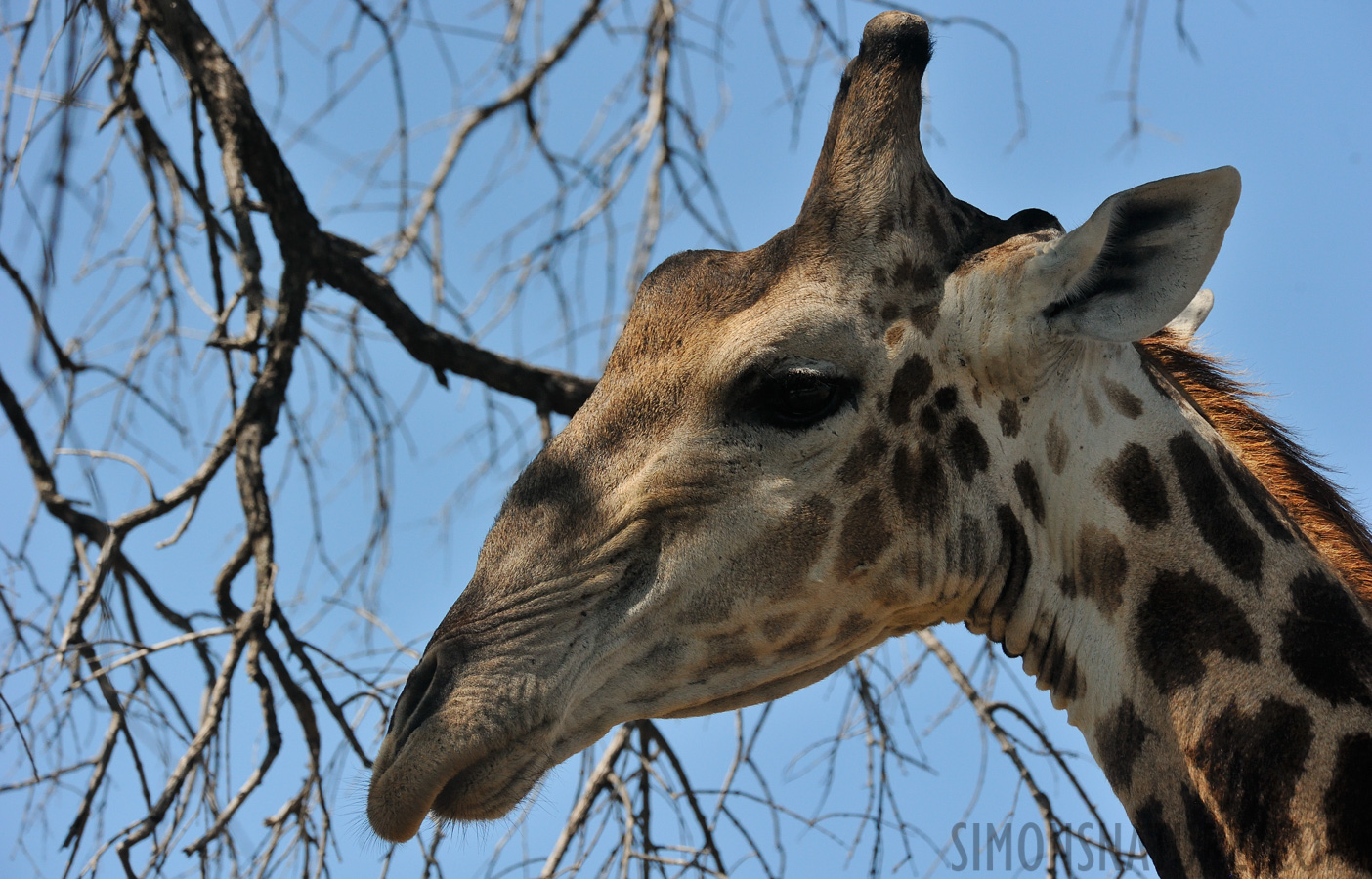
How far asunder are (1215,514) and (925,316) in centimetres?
71

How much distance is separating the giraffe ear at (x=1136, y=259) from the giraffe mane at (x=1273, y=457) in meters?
0.35

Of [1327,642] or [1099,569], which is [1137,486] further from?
[1327,642]

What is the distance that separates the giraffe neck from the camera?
87.0 inches

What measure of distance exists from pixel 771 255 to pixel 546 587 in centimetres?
93

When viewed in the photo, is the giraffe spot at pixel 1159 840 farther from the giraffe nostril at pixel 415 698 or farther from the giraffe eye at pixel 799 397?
the giraffe nostril at pixel 415 698

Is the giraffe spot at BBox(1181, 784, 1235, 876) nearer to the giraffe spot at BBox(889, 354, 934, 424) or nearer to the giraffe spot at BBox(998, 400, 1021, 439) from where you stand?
the giraffe spot at BBox(998, 400, 1021, 439)

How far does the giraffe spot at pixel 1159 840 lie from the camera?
2.33 m

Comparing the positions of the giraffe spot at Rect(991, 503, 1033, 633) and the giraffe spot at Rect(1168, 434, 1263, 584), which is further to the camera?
the giraffe spot at Rect(991, 503, 1033, 633)

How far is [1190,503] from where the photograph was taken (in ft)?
8.08

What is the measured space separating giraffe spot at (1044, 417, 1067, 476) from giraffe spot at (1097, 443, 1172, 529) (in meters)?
0.08

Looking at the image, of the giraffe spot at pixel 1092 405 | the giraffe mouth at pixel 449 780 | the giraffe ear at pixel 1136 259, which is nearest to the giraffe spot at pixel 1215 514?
the giraffe spot at pixel 1092 405

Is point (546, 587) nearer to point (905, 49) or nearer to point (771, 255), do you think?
point (771, 255)

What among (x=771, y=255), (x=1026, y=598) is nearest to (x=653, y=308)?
(x=771, y=255)

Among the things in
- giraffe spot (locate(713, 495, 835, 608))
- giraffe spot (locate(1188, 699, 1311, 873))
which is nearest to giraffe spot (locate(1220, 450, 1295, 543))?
giraffe spot (locate(1188, 699, 1311, 873))
